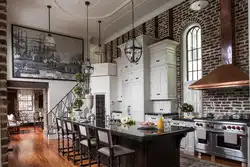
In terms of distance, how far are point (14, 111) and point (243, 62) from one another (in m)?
12.7

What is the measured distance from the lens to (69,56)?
920 cm

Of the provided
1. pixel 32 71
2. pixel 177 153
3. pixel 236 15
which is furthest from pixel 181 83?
pixel 32 71

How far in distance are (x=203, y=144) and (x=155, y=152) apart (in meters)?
1.93

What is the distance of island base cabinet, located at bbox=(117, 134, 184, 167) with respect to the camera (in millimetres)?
3199

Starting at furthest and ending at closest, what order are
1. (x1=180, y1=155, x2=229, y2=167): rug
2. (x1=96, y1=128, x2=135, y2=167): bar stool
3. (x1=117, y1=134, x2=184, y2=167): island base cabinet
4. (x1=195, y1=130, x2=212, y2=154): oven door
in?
(x1=195, y1=130, x2=212, y2=154): oven door < (x1=180, y1=155, x2=229, y2=167): rug < (x1=117, y1=134, x2=184, y2=167): island base cabinet < (x1=96, y1=128, x2=135, y2=167): bar stool

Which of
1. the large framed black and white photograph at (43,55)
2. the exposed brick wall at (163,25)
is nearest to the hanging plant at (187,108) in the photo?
the exposed brick wall at (163,25)

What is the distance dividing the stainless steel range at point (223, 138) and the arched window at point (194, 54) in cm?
157

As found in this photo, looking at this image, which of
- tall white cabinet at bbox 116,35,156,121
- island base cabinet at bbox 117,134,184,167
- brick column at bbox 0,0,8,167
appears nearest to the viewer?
brick column at bbox 0,0,8,167

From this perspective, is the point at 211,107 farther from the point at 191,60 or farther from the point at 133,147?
the point at 133,147

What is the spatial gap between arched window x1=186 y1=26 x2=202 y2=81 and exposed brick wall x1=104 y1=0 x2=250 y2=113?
0.81 feet

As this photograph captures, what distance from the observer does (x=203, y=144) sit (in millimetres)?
4664

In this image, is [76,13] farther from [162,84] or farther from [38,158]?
[38,158]

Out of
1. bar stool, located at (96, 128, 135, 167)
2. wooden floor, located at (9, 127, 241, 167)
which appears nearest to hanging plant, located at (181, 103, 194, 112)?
wooden floor, located at (9, 127, 241, 167)

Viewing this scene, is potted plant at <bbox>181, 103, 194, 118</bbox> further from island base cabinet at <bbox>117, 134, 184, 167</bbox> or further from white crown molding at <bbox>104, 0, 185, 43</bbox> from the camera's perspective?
white crown molding at <bbox>104, 0, 185, 43</bbox>
